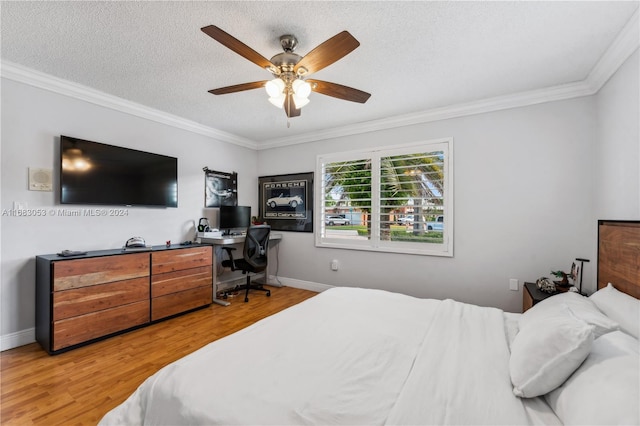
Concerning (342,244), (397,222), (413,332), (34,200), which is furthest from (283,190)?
(413,332)

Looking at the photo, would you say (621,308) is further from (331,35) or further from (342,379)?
(331,35)

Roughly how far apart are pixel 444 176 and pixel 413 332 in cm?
233

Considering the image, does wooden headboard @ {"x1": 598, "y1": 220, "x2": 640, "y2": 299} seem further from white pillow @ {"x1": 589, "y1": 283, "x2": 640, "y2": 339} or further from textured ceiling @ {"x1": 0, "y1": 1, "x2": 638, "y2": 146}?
textured ceiling @ {"x1": 0, "y1": 1, "x2": 638, "y2": 146}

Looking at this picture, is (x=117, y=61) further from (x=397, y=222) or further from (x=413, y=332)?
(x=397, y=222)

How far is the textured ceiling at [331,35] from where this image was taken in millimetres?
1764

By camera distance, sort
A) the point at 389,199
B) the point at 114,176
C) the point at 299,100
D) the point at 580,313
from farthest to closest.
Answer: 1. the point at 389,199
2. the point at 114,176
3. the point at 299,100
4. the point at 580,313

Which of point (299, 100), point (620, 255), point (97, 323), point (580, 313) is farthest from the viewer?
point (97, 323)

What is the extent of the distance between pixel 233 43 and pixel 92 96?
2339 mm

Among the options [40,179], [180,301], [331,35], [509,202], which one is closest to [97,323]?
[180,301]

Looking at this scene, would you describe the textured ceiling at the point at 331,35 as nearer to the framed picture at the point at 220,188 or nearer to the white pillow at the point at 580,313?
the framed picture at the point at 220,188

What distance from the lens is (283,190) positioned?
4.72m

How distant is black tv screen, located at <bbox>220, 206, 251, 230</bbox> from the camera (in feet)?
13.8

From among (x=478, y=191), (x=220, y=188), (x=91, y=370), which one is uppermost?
(x=220, y=188)

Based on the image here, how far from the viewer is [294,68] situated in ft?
6.45
